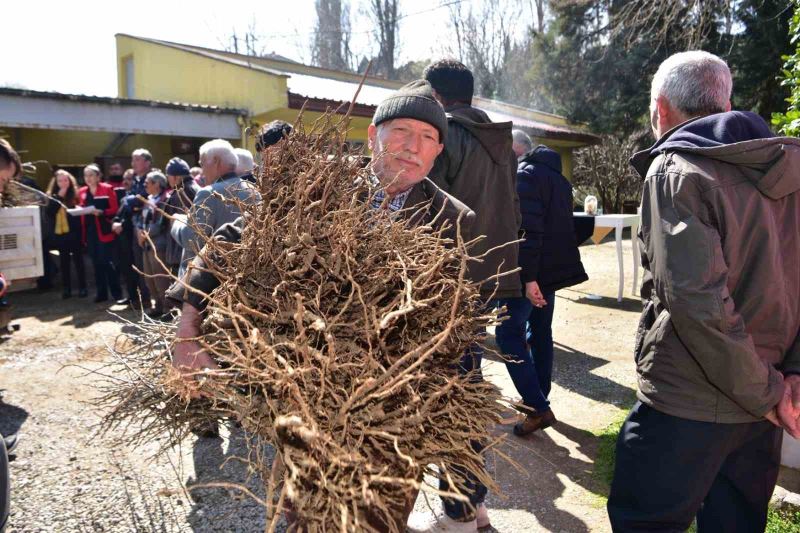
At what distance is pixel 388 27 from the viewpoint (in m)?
32.7

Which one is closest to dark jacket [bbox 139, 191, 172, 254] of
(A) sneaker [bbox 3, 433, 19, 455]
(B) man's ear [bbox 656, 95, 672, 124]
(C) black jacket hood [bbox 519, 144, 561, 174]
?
(A) sneaker [bbox 3, 433, 19, 455]

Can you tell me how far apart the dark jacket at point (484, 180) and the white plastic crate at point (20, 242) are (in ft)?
12.1

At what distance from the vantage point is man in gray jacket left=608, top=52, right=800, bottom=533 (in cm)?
175

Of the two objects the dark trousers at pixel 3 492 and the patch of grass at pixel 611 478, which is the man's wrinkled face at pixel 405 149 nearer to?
the patch of grass at pixel 611 478

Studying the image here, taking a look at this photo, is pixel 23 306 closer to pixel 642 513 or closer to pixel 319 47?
pixel 642 513

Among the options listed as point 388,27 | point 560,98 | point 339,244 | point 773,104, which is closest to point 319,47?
point 388,27

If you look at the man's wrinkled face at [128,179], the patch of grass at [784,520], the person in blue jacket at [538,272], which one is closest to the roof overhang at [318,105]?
the man's wrinkled face at [128,179]

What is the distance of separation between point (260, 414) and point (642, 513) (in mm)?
1406

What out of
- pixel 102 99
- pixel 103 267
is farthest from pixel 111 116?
pixel 103 267

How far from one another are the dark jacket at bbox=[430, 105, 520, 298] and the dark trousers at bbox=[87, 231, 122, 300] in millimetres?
6998

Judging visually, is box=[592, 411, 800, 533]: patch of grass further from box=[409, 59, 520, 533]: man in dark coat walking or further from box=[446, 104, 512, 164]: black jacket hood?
box=[446, 104, 512, 164]: black jacket hood

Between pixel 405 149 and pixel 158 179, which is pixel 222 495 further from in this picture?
pixel 158 179

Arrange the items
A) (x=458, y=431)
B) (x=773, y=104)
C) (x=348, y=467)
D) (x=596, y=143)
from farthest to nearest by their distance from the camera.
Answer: (x=596, y=143)
(x=773, y=104)
(x=458, y=431)
(x=348, y=467)

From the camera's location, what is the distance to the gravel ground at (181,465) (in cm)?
286
